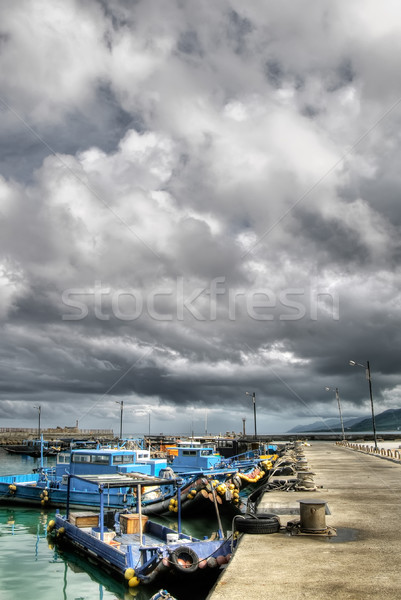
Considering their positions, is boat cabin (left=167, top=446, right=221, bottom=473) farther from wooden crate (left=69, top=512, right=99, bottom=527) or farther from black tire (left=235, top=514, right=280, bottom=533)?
black tire (left=235, top=514, right=280, bottom=533)

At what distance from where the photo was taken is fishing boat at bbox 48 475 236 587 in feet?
49.6

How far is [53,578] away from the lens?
63.0 ft

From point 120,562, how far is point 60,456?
23.4 meters

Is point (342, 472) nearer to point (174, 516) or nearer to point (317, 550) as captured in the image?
point (174, 516)

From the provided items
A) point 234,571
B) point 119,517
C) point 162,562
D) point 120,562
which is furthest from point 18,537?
point 234,571

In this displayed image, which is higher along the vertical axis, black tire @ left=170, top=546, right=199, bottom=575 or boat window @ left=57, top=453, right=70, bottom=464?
boat window @ left=57, top=453, right=70, bottom=464

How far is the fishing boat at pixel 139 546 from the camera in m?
15.1

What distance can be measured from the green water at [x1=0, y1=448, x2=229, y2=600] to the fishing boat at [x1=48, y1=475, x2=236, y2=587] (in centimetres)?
58

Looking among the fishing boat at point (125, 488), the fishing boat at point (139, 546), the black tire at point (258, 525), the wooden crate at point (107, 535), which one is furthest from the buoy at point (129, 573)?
the fishing boat at point (125, 488)

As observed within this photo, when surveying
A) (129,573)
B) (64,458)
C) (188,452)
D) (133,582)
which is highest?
(64,458)

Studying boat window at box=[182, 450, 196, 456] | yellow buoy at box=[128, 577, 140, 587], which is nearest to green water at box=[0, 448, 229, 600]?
yellow buoy at box=[128, 577, 140, 587]

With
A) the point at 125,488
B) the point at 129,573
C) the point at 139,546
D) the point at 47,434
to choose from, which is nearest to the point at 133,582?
the point at 129,573

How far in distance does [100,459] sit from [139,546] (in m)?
18.4

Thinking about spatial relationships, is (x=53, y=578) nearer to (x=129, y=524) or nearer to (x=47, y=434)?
(x=129, y=524)
